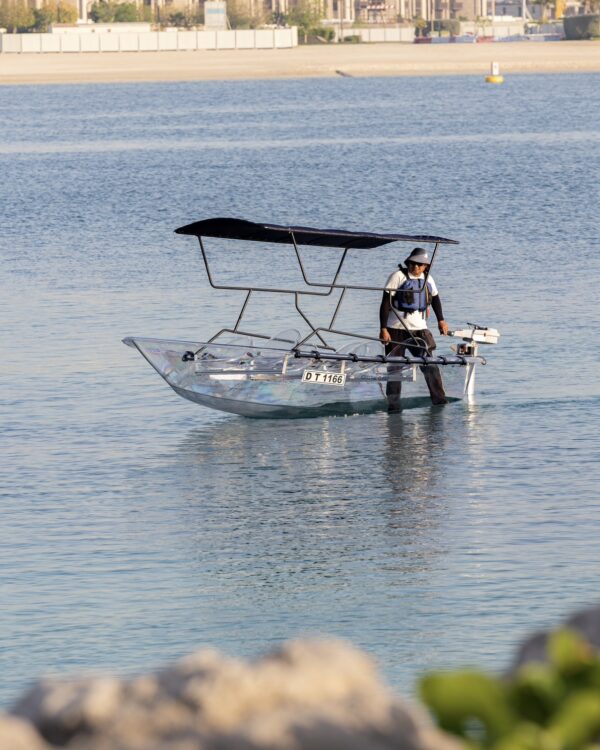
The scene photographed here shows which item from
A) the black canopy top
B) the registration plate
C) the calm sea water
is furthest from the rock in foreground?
the registration plate

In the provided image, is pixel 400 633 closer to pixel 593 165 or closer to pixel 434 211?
pixel 434 211

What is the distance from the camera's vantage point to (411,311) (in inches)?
822

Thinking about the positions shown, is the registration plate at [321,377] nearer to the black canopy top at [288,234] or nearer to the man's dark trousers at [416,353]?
the man's dark trousers at [416,353]

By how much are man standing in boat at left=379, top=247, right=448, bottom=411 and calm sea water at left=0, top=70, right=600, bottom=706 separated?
117 cm

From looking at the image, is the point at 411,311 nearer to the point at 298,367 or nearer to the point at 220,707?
the point at 298,367

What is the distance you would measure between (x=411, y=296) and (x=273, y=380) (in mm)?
2390

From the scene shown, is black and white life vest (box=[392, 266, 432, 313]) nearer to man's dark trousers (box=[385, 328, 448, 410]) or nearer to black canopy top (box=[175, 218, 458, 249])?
man's dark trousers (box=[385, 328, 448, 410])

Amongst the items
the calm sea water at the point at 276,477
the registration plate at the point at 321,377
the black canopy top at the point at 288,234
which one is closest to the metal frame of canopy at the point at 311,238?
the black canopy top at the point at 288,234

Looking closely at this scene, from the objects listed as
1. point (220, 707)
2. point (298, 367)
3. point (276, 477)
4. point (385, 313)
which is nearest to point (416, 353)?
point (385, 313)

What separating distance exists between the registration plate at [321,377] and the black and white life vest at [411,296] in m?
1.35

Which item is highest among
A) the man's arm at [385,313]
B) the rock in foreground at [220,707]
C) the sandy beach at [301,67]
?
the rock in foreground at [220,707]

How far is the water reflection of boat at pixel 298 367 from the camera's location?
21.3 metres

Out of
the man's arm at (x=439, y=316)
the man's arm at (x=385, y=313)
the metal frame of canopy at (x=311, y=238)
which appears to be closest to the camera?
the man's arm at (x=439, y=316)

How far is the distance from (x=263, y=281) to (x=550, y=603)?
23371 mm
